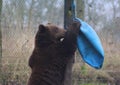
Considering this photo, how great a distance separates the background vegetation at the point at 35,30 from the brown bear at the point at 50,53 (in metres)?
2.64

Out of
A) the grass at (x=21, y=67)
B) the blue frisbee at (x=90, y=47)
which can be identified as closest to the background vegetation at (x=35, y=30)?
the grass at (x=21, y=67)

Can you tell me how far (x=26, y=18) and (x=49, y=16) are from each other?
388 mm

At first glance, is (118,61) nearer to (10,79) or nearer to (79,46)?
(10,79)

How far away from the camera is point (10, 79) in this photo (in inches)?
225

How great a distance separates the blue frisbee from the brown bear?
0.10 m

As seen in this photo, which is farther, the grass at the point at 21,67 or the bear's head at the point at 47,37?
the grass at the point at 21,67

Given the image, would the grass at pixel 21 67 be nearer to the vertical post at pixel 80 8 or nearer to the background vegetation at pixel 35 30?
the background vegetation at pixel 35 30

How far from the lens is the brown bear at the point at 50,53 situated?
2.98 m

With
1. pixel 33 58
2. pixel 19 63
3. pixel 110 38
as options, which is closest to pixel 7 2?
pixel 19 63

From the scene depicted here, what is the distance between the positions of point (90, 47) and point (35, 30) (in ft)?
9.17

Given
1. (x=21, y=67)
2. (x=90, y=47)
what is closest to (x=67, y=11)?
(x=90, y=47)

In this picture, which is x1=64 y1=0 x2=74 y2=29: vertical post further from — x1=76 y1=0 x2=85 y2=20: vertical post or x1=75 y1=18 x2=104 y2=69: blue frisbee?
x1=76 y1=0 x2=85 y2=20: vertical post

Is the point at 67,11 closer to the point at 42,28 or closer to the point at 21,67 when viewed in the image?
the point at 42,28

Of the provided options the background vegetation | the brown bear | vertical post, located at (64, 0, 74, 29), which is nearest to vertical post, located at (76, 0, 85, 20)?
the background vegetation
